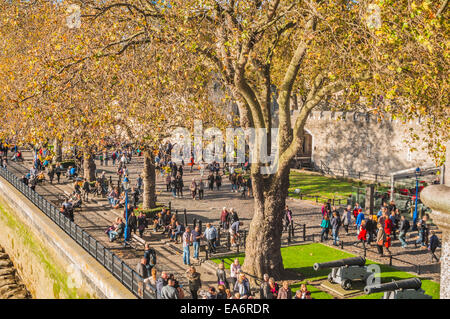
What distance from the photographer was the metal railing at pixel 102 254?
10739 millimetres

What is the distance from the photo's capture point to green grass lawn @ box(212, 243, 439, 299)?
13.8 m

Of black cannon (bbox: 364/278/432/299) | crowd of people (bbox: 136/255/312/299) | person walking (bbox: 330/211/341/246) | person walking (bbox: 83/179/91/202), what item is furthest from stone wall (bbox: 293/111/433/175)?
crowd of people (bbox: 136/255/312/299)

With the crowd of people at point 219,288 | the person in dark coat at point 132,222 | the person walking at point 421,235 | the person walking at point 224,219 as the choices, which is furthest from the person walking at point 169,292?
the person walking at point 421,235

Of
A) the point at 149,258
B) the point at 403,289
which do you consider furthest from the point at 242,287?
the point at 403,289

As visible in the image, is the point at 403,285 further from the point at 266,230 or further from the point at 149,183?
the point at 149,183

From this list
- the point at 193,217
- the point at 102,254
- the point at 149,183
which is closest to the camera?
the point at 102,254

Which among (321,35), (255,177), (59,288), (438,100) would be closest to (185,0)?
(321,35)

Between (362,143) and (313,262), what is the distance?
22.1 metres

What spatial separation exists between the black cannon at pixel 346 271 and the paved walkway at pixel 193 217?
2.67 meters

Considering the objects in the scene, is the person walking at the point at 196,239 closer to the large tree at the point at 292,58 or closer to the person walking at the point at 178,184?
the large tree at the point at 292,58

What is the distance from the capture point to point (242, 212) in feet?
79.5

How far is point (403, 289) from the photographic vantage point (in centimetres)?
1166
